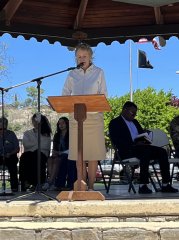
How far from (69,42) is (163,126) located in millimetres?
30254

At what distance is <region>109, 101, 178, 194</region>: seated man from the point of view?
7.13 meters

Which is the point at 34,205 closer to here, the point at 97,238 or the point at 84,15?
the point at 97,238

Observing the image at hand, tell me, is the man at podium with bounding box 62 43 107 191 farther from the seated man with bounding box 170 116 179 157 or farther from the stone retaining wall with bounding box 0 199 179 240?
the seated man with bounding box 170 116 179 157

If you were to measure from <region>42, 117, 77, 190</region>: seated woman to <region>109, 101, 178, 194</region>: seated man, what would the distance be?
57.3 inches

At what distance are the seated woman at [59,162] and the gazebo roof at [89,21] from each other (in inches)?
71.2

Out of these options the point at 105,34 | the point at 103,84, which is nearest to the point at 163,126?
the point at 105,34

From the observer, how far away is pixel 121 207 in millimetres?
5223

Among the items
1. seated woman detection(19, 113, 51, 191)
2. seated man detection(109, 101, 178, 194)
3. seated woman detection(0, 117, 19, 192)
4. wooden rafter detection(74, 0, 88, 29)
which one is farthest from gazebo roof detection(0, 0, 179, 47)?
seated man detection(109, 101, 178, 194)

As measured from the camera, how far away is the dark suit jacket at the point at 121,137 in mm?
7316

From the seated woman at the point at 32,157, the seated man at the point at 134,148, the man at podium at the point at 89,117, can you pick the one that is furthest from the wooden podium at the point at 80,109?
the seated woman at the point at 32,157

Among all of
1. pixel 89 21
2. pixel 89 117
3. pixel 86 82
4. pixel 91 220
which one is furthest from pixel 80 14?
pixel 91 220

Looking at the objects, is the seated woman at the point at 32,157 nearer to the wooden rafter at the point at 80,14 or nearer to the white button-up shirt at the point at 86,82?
the wooden rafter at the point at 80,14

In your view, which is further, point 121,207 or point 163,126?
point 163,126

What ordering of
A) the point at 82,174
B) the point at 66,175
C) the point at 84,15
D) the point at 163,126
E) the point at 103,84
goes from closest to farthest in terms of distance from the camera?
the point at 82,174
the point at 103,84
the point at 66,175
the point at 84,15
the point at 163,126
